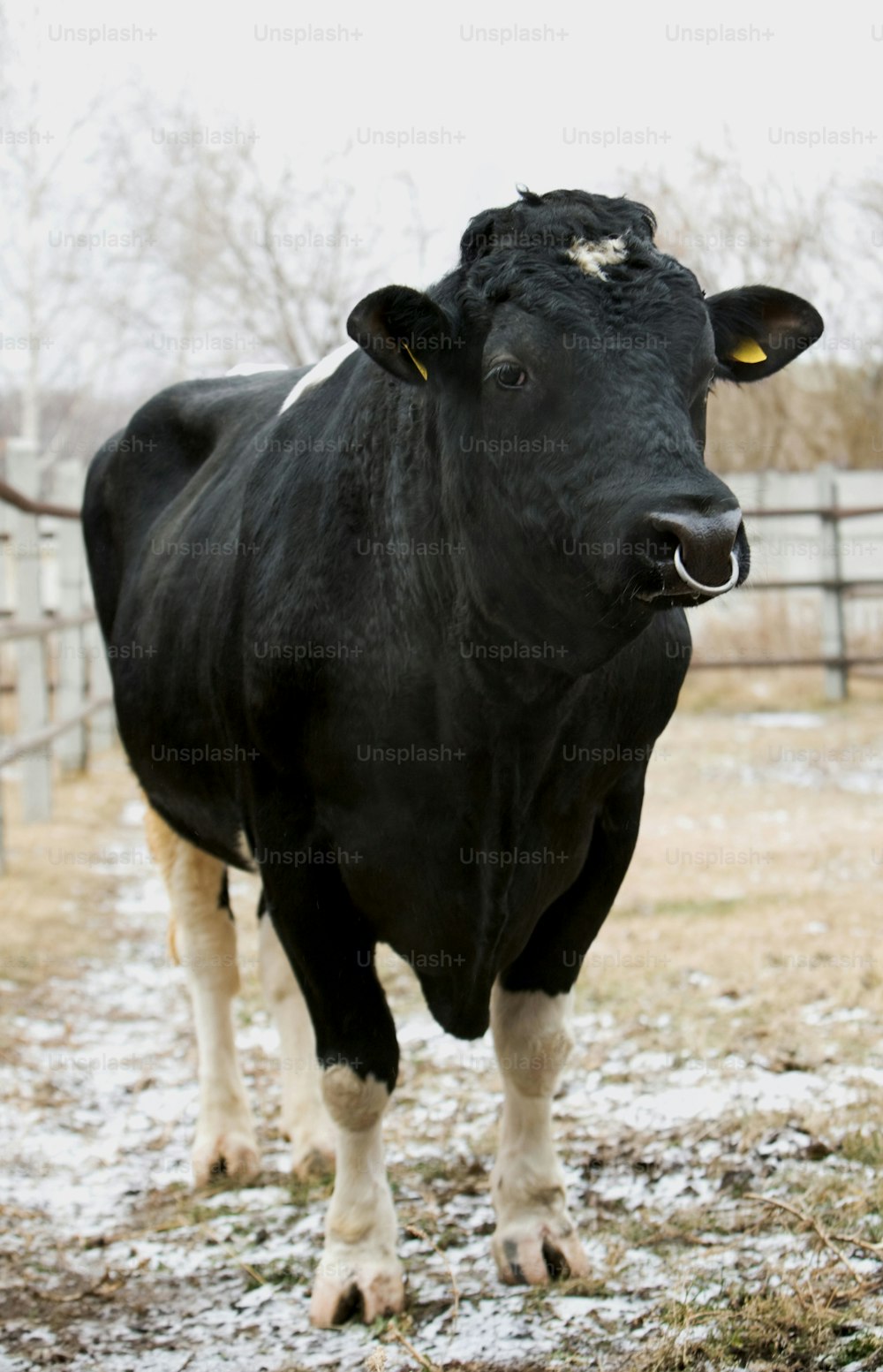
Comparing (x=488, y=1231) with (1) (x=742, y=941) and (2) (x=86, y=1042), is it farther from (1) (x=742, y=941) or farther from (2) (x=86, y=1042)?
(1) (x=742, y=941)

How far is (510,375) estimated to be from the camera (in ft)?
8.25

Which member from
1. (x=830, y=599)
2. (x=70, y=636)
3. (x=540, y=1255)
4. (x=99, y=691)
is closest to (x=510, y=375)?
(x=540, y=1255)

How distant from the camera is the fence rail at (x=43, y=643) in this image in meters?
7.81

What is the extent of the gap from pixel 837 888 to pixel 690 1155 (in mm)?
2982

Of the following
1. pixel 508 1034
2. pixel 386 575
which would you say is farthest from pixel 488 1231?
pixel 386 575

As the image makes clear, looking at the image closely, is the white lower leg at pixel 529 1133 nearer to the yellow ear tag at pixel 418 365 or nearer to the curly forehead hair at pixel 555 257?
the yellow ear tag at pixel 418 365

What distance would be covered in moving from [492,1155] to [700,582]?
2106 mm

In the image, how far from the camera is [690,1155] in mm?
3631

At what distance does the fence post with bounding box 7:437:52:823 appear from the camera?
7.98 m

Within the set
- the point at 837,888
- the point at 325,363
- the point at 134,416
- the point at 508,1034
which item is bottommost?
the point at 837,888

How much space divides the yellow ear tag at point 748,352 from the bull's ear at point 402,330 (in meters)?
0.60

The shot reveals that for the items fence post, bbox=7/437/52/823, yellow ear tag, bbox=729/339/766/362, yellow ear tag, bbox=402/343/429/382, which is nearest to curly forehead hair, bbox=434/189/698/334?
yellow ear tag, bbox=402/343/429/382

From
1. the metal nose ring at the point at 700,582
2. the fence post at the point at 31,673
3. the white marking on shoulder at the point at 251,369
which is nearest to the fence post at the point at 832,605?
the fence post at the point at 31,673

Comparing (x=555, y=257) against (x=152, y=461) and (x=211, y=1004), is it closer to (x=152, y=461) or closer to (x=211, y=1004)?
(x=152, y=461)
